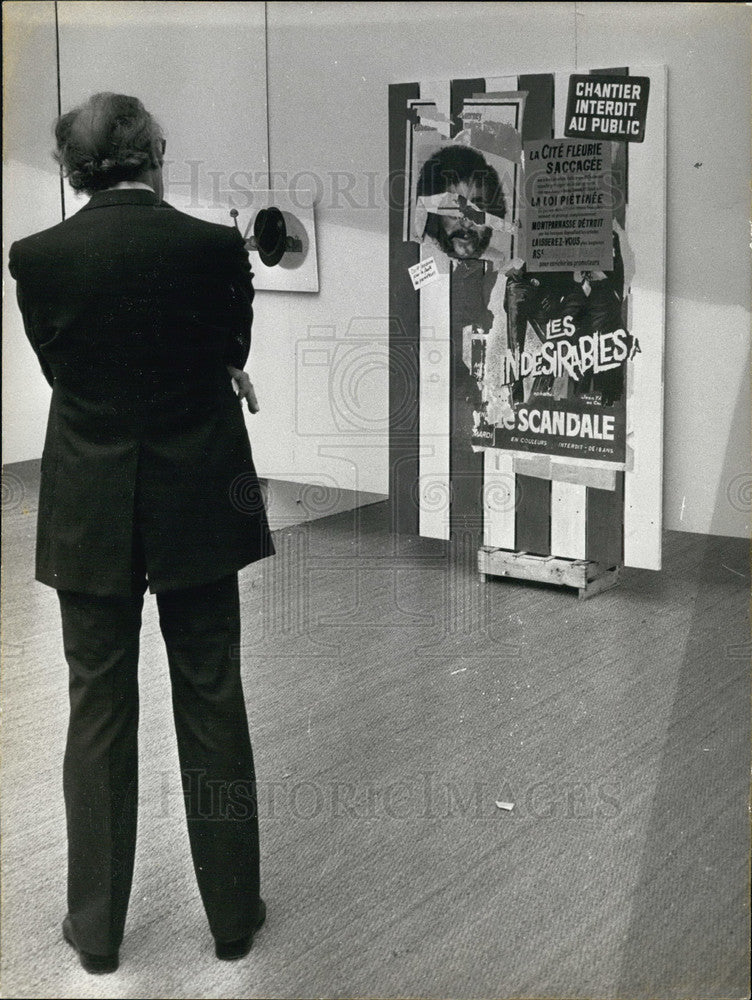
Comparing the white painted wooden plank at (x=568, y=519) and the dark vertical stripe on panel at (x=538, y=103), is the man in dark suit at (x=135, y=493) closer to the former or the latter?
the dark vertical stripe on panel at (x=538, y=103)

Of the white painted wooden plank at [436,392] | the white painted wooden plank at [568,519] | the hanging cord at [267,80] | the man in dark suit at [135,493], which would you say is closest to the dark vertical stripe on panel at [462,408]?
the white painted wooden plank at [436,392]

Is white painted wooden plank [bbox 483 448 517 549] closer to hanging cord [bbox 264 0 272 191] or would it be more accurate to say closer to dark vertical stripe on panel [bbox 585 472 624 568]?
dark vertical stripe on panel [bbox 585 472 624 568]

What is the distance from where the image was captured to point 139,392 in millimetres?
1987

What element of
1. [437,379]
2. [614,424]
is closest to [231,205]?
[437,379]

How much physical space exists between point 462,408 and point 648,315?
70cm

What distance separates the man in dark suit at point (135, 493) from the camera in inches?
76.5

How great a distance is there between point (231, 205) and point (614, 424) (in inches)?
80.5

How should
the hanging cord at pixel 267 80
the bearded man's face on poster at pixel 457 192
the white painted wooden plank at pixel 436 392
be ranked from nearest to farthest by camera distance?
the hanging cord at pixel 267 80
the bearded man's face on poster at pixel 457 192
the white painted wooden plank at pixel 436 392

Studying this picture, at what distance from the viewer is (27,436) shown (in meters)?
2.49

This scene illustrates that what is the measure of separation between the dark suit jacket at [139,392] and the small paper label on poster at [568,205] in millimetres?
1525

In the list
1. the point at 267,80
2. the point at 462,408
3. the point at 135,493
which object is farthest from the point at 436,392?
the point at 135,493

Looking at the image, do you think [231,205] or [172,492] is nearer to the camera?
[172,492]

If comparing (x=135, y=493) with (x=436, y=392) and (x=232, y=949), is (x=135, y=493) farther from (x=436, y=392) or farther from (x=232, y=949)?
(x=436, y=392)

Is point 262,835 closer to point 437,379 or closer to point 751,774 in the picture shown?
point 751,774
